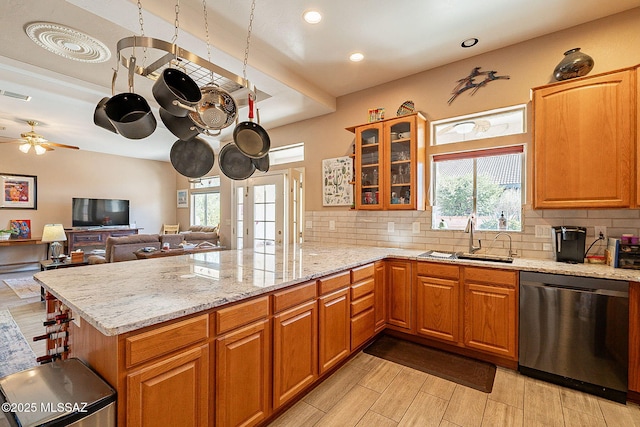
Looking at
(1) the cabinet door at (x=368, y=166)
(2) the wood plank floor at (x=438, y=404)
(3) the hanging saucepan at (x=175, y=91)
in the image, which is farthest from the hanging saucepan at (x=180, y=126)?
(1) the cabinet door at (x=368, y=166)

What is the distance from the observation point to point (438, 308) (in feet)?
8.79

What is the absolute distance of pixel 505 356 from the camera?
7.77ft

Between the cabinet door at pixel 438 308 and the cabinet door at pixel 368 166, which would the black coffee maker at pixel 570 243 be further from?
the cabinet door at pixel 368 166

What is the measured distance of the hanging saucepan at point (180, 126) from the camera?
182 cm

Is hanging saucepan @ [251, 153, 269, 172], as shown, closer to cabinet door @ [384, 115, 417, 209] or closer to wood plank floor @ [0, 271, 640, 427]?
cabinet door @ [384, 115, 417, 209]

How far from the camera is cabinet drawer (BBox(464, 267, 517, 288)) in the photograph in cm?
233

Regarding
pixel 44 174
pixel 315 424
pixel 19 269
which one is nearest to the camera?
pixel 315 424

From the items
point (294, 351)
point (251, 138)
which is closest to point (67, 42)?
point (251, 138)

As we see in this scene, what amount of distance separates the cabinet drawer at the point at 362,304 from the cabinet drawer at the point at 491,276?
2.84 ft

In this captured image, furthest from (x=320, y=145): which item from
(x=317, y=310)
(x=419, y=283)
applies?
(x=317, y=310)

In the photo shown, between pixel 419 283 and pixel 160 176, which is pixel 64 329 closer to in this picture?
pixel 419 283

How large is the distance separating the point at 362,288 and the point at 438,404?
981 mm

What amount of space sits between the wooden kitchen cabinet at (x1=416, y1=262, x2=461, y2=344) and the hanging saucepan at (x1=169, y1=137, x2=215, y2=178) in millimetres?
2143

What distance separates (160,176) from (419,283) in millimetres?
8587
